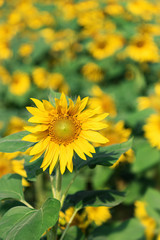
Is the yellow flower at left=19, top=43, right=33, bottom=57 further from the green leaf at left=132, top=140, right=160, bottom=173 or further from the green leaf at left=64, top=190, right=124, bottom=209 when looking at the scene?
the green leaf at left=64, top=190, right=124, bottom=209

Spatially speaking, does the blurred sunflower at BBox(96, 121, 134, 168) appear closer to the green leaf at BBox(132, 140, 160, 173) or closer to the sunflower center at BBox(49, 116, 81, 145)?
the green leaf at BBox(132, 140, 160, 173)

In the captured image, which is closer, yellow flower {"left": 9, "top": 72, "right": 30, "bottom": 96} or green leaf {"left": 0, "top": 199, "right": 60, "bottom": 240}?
green leaf {"left": 0, "top": 199, "right": 60, "bottom": 240}

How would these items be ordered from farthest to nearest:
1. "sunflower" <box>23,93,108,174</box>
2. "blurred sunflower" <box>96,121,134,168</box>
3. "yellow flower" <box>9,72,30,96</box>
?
"yellow flower" <box>9,72,30,96</box> → "blurred sunflower" <box>96,121,134,168</box> → "sunflower" <box>23,93,108,174</box>

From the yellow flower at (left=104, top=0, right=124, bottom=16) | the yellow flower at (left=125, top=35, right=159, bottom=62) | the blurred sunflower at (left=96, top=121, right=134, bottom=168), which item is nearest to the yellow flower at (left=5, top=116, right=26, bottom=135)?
the blurred sunflower at (left=96, top=121, right=134, bottom=168)

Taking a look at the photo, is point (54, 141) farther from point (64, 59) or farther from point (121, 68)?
point (64, 59)

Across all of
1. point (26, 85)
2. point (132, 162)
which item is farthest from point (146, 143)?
point (26, 85)

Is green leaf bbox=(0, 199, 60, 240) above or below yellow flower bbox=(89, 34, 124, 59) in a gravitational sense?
below

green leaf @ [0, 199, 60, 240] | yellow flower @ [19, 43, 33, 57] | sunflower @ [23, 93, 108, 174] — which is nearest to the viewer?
green leaf @ [0, 199, 60, 240]

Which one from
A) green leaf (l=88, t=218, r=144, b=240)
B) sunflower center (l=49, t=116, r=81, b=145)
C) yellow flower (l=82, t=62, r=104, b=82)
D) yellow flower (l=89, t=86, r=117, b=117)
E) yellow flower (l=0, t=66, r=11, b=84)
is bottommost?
green leaf (l=88, t=218, r=144, b=240)
